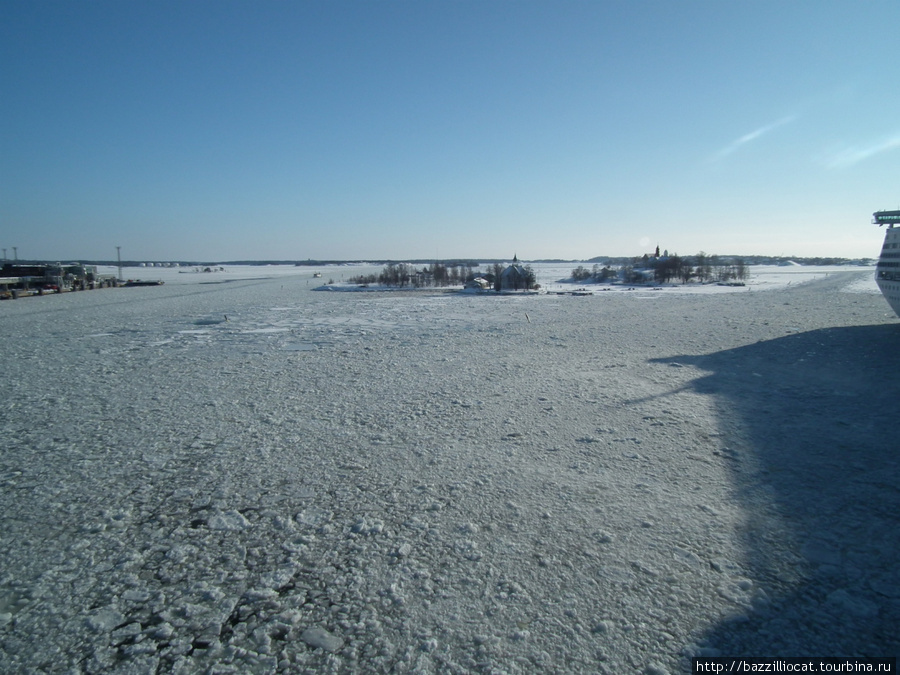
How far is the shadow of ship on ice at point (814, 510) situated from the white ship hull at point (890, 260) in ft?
26.5

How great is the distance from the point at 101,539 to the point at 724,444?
21.0 ft

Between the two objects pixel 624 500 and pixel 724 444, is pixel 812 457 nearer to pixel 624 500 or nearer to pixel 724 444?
pixel 724 444

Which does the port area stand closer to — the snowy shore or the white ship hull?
the snowy shore

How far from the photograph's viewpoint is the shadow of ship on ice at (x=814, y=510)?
269cm

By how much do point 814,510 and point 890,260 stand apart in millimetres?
15408

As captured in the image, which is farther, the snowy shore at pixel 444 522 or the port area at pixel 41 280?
the port area at pixel 41 280

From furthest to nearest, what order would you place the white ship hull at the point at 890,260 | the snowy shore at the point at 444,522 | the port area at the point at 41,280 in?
1. the port area at the point at 41,280
2. the white ship hull at the point at 890,260
3. the snowy shore at the point at 444,522

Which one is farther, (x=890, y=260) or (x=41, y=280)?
(x=41, y=280)

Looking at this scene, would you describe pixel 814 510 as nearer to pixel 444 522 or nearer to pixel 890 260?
pixel 444 522

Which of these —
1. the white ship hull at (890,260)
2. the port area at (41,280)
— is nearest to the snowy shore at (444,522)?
the white ship hull at (890,260)

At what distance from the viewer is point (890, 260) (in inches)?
561

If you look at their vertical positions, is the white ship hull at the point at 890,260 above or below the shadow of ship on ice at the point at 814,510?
above

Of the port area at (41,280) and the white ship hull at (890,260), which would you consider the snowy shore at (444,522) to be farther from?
the port area at (41,280)

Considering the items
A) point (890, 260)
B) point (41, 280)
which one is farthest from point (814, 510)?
point (41, 280)
